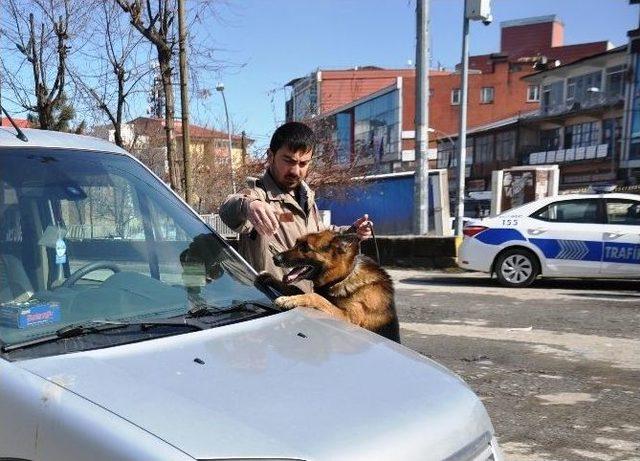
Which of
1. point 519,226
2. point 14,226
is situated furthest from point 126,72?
point 14,226

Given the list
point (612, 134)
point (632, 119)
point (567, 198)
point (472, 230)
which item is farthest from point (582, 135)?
point (472, 230)

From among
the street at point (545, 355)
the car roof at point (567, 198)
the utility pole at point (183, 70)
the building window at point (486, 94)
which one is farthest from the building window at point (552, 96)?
the utility pole at point (183, 70)

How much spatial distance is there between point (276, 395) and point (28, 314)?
38.6 inches

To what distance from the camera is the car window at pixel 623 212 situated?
10188 mm

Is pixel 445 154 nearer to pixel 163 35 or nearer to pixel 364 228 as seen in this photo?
pixel 163 35

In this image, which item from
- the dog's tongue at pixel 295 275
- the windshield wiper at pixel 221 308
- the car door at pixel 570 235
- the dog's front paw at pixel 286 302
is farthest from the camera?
the car door at pixel 570 235

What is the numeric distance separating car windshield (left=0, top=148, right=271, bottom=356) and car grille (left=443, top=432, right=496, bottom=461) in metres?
1.01

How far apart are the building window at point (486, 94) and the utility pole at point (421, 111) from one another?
58.6m

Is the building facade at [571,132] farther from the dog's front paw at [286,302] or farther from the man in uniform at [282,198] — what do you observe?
A: the dog's front paw at [286,302]

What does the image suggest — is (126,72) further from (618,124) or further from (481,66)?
(481,66)

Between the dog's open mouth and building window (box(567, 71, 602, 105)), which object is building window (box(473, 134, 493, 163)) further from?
the dog's open mouth

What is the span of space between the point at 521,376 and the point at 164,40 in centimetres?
756

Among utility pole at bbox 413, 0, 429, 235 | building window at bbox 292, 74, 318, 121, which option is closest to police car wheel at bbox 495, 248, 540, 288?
utility pole at bbox 413, 0, 429, 235

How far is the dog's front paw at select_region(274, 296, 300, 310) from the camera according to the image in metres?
2.63
